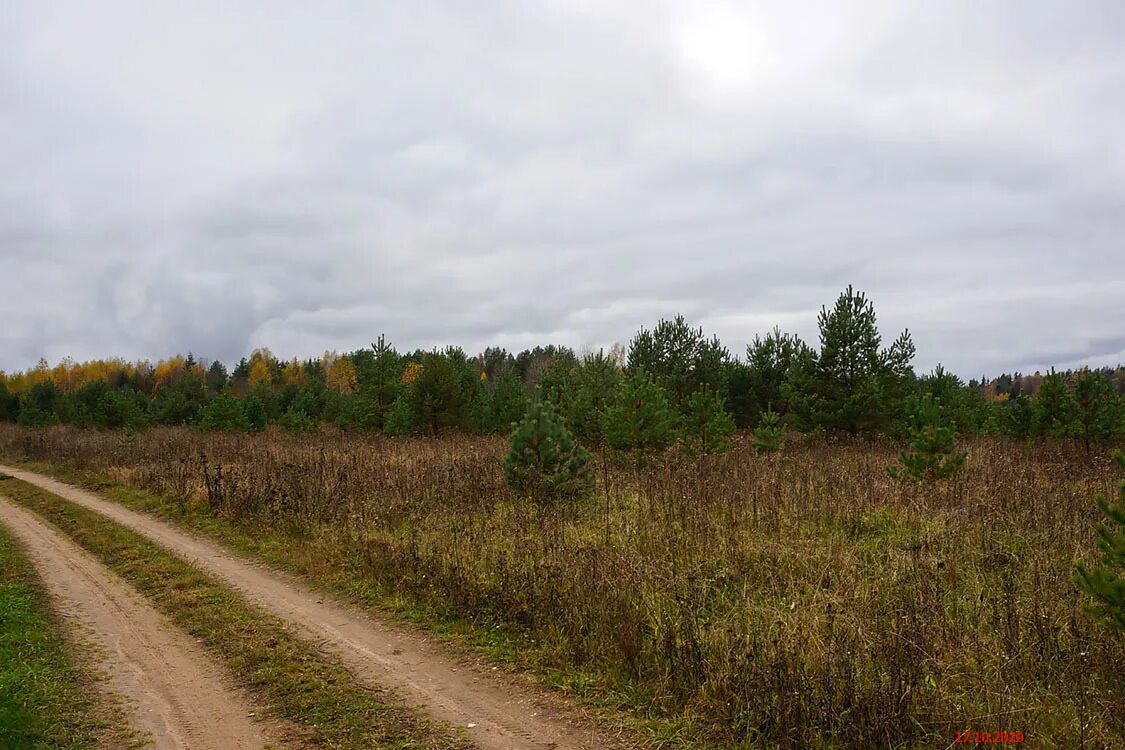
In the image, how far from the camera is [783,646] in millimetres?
5262

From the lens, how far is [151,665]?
619 cm

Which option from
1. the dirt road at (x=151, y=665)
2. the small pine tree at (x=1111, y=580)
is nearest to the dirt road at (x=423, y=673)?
the dirt road at (x=151, y=665)

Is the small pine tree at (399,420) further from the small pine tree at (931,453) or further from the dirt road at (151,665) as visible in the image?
the small pine tree at (931,453)

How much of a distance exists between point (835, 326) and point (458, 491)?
1569 cm

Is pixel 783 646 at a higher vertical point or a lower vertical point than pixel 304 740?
higher

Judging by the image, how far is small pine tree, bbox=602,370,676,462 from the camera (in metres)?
15.4

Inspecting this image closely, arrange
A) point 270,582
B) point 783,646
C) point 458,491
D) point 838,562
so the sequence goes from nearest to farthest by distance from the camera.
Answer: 1. point 783,646
2. point 838,562
3. point 270,582
4. point 458,491

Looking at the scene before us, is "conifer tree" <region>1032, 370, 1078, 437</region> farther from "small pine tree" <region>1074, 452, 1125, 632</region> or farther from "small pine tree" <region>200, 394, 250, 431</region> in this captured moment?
"small pine tree" <region>200, 394, 250, 431</region>

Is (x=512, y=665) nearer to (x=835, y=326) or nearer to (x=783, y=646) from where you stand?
(x=783, y=646)

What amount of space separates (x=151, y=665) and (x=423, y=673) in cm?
268

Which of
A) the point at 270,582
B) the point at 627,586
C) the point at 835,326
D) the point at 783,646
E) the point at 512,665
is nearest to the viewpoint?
the point at 783,646

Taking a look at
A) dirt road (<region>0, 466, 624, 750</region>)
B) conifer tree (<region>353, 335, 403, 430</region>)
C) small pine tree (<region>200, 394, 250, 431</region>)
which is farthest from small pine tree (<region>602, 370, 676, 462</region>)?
small pine tree (<region>200, 394, 250, 431</region>)

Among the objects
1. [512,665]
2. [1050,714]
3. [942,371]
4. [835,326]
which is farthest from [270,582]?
[942,371]

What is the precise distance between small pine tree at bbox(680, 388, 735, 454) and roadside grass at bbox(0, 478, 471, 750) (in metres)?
12.2
